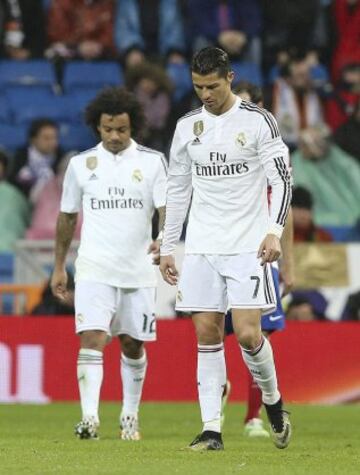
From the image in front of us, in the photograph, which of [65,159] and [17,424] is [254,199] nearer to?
[17,424]

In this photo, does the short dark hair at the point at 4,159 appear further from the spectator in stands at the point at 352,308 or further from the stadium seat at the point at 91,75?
the spectator in stands at the point at 352,308

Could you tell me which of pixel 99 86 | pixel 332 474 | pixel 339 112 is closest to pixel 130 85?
pixel 99 86

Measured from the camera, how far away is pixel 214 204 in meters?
9.39

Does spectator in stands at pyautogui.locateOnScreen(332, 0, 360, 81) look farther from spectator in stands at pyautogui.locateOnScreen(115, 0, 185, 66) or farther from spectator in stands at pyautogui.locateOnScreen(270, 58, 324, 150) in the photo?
spectator in stands at pyautogui.locateOnScreen(115, 0, 185, 66)

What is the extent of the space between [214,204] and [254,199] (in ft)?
0.77

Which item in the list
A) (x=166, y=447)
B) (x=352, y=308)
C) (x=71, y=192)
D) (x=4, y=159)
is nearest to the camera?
(x=166, y=447)

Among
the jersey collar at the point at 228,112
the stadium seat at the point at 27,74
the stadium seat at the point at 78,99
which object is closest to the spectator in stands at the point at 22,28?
the stadium seat at the point at 27,74

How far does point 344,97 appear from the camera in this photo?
20406mm

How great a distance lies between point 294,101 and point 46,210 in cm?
358

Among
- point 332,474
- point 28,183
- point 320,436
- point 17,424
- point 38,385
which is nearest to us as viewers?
point 332,474

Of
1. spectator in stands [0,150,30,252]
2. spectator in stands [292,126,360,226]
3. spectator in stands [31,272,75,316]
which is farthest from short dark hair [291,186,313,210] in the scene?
spectator in stands [0,150,30,252]

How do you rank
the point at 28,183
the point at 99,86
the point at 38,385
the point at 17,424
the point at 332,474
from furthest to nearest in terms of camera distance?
the point at 99,86
the point at 28,183
the point at 38,385
the point at 17,424
the point at 332,474

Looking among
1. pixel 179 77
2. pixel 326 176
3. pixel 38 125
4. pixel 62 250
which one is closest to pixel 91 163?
pixel 62 250

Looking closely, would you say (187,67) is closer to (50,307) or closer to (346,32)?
(346,32)
